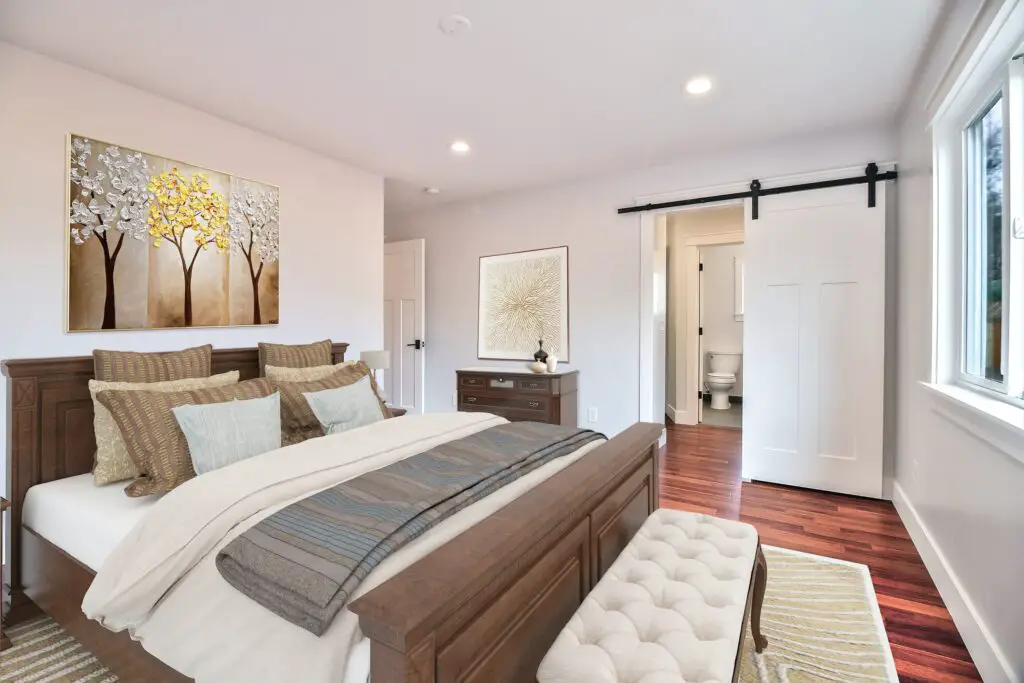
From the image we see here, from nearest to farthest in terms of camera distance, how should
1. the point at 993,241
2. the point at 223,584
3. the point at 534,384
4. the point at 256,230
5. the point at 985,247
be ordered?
the point at 223,584 < the point at 993,241 < the point at 985,247 < the point at 256,230 < the point at 534,384

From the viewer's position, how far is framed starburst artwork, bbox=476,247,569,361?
4.66m

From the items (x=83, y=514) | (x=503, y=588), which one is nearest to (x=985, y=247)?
(x=503, y=588)

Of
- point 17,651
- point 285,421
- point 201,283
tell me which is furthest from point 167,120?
point 17,651

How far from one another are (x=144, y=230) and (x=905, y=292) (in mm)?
4352

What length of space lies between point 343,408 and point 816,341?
10.3 ft

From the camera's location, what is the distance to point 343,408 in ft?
8.22

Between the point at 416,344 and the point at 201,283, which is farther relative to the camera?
the point at 416,344

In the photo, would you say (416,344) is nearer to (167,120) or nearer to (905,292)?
(167,120)

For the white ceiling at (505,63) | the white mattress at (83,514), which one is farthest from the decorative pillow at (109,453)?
the white ceiling at (505,63)

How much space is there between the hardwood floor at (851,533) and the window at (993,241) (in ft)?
3.05

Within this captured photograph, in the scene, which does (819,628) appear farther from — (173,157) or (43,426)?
(173,157)

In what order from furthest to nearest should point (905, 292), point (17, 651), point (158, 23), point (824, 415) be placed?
point (824, 415)
point (905, 292)
point (158, 23)
point (17, 651)

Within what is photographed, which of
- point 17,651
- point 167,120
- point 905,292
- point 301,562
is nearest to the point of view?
point 301,562

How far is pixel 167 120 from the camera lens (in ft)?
9.27
